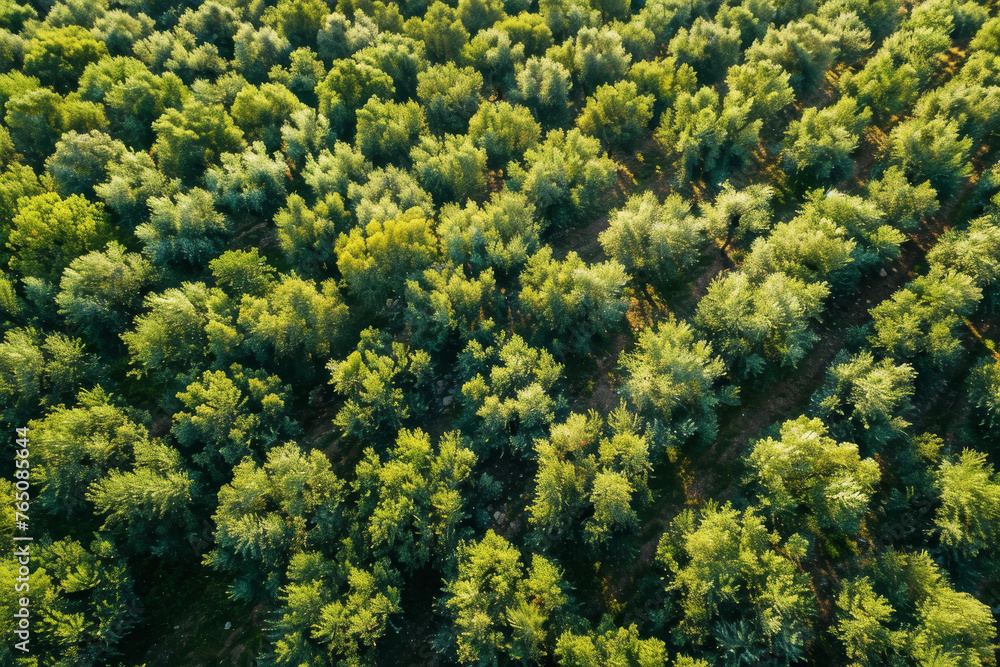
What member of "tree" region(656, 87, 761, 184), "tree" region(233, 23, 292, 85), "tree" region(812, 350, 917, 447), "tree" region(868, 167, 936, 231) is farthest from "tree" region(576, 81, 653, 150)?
"tree" region(233, 23, 292, 85)

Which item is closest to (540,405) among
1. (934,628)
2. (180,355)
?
(934,628)

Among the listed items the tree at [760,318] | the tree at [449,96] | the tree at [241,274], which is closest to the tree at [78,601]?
the tree at [241,274]

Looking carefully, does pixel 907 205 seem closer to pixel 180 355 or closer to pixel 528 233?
pixel 528 233

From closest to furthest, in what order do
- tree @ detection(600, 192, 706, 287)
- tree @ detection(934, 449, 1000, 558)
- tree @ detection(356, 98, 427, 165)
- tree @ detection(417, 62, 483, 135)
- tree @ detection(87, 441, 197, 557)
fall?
tree @ detection(934, 449, 1000, 558) < tree @ detection(87, 441, 197, 557) < tree @ detection(600, 192, 706, 287) < tree @ detection(356, 98, 427, 165) < tree @ detection(417, 62, 483, 135)

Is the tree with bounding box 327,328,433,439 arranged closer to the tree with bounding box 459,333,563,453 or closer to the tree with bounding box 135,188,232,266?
the tree with bounding box 459,333,563,453

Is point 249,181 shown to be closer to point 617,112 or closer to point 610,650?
point 617,112

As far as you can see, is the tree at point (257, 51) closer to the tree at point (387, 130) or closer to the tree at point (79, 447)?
the tree at point (387, 130)

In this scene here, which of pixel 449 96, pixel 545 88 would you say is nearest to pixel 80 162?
pixel 449 96
